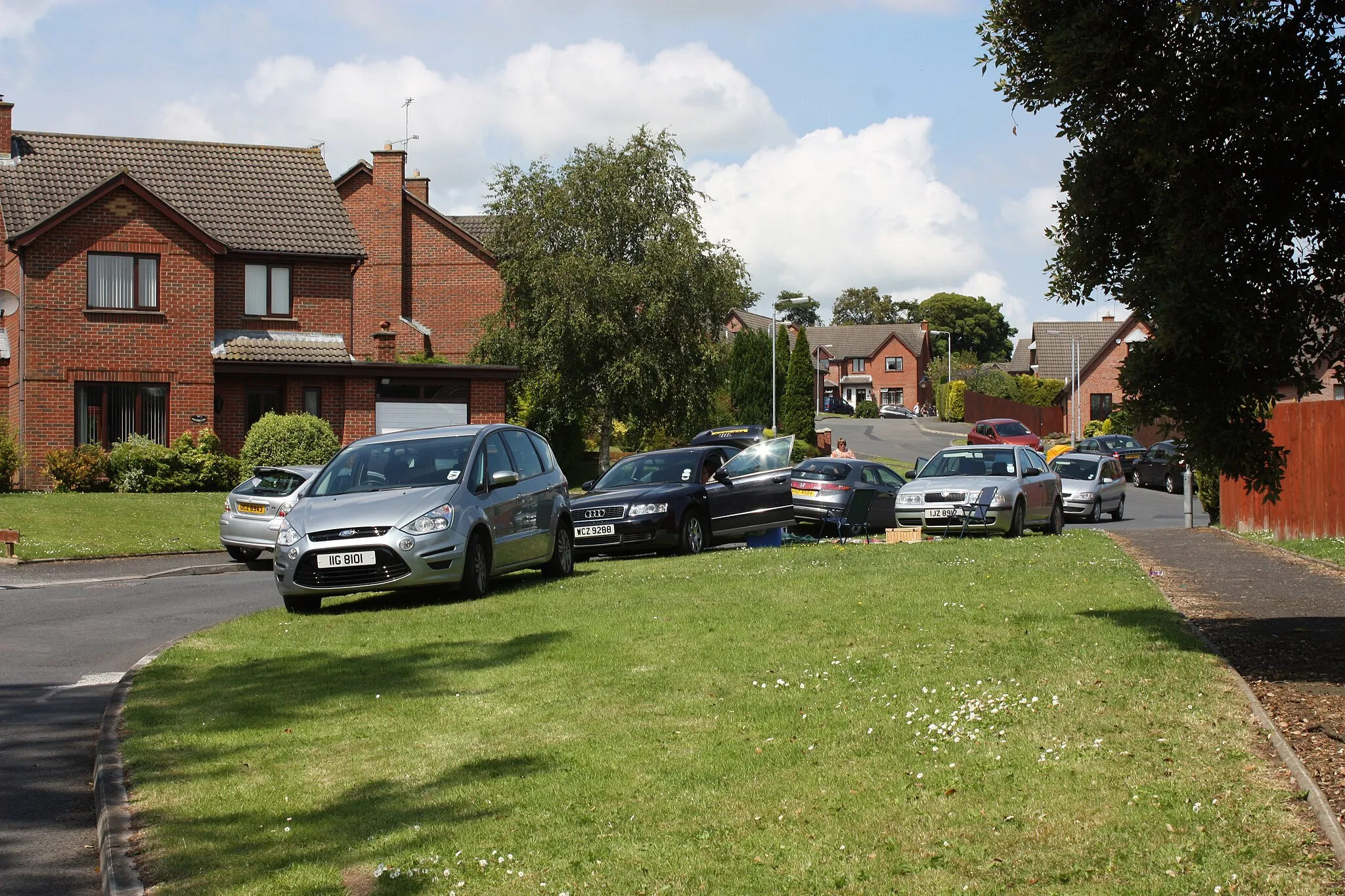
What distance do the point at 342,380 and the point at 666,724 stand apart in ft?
101

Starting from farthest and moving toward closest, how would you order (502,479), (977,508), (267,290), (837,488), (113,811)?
(267,290) < (837,488) < (977,508) < (502,479) < (113,811)

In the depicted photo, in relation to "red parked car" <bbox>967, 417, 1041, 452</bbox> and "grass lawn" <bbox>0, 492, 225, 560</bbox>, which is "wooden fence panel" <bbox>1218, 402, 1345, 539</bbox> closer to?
"grass lawn" <bbox>0, 492, 225, 560</bbox>

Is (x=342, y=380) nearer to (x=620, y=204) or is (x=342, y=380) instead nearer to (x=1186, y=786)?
(x=620, y=204)

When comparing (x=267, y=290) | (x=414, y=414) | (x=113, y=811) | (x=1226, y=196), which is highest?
(x=267, y=290)

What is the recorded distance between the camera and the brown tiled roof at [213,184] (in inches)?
1363

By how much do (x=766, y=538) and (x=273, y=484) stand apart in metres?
7.60

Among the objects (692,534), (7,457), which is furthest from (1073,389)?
(692,534)

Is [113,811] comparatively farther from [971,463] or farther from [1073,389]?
[1073,389]

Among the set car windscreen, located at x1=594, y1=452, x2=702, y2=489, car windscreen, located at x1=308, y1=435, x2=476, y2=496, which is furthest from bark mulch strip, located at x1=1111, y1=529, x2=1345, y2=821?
car windscreen, located at x1=308, y1=435, x2=476, y2=496

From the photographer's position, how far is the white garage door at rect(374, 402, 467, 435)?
37.0m

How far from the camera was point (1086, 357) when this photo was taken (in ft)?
284

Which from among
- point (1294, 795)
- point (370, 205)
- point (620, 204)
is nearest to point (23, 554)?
point (1294, 795)

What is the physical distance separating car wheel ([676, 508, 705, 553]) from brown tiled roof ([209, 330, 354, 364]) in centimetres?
1923

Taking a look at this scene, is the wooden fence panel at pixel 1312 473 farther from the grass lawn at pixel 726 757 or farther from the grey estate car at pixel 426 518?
the grey estate car at pixel 426 518
